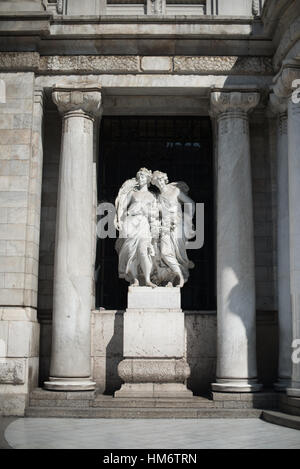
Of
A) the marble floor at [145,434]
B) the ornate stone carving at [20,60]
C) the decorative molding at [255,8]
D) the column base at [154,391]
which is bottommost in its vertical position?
the marble floor at [145,434]

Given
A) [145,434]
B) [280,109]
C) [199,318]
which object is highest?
[280,109]

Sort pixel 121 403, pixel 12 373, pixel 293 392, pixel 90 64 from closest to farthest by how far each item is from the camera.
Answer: pixel 293 392, pixel 12 373, pixel 121 403, pixel 90 64

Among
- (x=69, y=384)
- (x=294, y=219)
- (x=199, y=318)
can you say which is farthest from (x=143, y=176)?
(x=69, y=384)

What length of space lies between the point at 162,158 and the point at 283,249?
4.51m

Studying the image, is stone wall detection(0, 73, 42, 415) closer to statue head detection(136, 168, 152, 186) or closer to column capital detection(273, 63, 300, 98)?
statue head detection(136, 168, 152, 186)

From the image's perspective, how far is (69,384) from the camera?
567 inches

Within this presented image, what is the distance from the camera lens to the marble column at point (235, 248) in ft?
48.1

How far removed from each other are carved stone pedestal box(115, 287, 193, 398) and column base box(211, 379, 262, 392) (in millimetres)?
698

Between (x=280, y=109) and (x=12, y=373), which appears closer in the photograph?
(x=12, y=373)

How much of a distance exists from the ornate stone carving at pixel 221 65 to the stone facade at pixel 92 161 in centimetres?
3

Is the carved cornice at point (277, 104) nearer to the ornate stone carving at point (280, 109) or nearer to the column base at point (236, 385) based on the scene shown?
the ornate stone carving at point (280, 109)

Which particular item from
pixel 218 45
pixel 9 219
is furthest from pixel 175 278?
pixel 218 45

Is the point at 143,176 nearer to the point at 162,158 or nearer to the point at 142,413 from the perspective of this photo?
the point at 162,158

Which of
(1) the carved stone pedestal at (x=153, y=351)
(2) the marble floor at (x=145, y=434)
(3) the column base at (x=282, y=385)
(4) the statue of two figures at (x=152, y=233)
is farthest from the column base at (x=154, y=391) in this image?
(4) the statue of two figures at (x=152, y=233)
